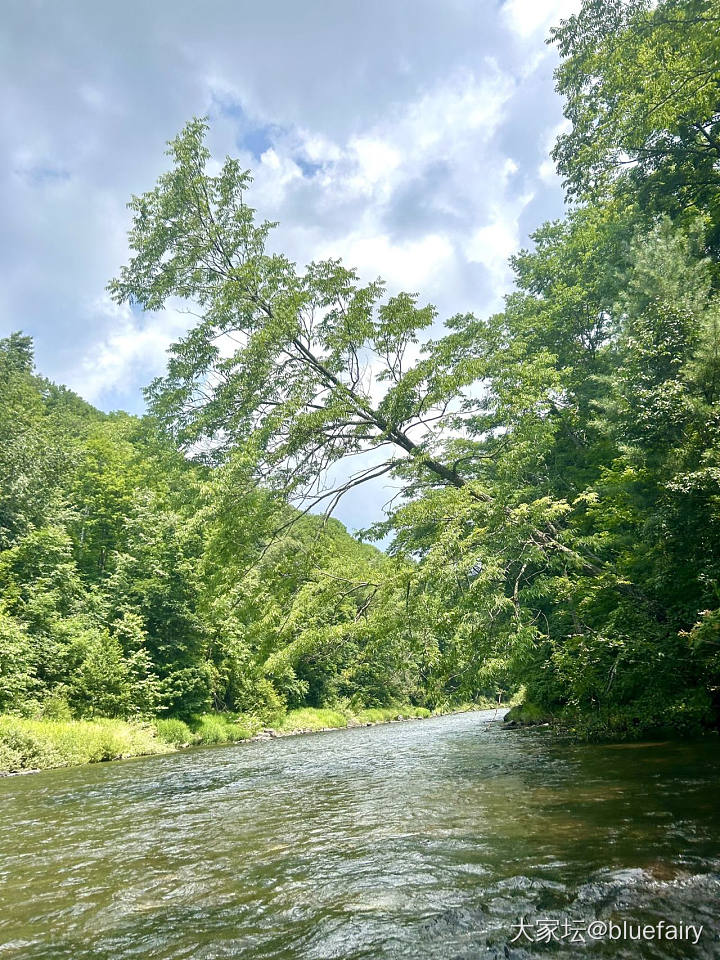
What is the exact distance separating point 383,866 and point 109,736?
21.8 metres

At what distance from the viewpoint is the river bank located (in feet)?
67.7

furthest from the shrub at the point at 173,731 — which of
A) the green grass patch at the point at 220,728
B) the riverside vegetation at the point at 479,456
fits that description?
the riverside vegetation at the point at 479,456

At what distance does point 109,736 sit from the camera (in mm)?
24047

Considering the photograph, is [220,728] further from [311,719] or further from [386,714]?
[386,714]

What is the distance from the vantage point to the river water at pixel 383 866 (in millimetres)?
4695

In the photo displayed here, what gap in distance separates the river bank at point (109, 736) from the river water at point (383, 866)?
8.40m

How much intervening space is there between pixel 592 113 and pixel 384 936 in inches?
863

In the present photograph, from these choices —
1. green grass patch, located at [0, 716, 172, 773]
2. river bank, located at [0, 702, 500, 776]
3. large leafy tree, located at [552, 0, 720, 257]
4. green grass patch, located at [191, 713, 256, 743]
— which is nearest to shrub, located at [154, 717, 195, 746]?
river bank, located at [0, 702, 500, 776]

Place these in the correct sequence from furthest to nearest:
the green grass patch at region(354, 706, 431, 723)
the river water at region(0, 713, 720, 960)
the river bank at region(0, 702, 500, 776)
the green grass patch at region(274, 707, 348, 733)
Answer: the green grass patch at region(354, 706, 431, 723) < the green grass patch at region(274, 707, 348, 733) < the river bank at region(0, 702, 500, 776) < the river water at region(0, 713, 720, 960)

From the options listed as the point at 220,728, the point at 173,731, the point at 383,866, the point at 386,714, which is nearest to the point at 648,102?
the point at 383,866

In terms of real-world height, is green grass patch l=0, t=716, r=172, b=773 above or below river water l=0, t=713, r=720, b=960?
below

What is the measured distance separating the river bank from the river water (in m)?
8.40

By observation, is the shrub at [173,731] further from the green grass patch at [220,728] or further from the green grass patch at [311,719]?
the green grass patch at [311,719]

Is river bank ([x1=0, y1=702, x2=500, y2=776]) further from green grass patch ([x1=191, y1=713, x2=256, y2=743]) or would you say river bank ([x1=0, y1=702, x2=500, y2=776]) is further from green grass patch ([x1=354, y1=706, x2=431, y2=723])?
Result: green grass patch ([x1=354, y1=706, x2=431, y2=723])
